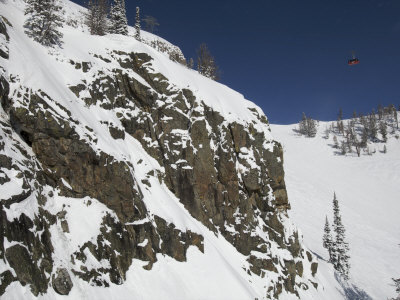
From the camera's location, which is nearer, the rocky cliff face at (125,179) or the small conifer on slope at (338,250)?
the rocky cliff face at (125,179)

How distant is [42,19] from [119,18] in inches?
821

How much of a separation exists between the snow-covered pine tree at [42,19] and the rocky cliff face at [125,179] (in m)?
2.34

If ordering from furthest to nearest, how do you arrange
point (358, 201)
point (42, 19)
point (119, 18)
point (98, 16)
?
point (358, 201) < point (98, 16) < point (119, 18) < point (42, 19)

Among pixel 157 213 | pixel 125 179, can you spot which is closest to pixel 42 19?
pixel 125 179

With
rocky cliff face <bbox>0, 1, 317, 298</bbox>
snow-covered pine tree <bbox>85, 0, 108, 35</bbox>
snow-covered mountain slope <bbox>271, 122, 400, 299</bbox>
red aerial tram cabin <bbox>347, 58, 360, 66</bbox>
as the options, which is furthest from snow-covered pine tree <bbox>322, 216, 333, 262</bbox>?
snow-covered pine tree <bbox>85, 0, 108, 35</bbox>

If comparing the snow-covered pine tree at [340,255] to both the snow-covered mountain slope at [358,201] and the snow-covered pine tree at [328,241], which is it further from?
the snow-covered mountain slope at [358,201]

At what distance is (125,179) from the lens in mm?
16875

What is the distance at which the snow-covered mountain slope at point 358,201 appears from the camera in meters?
40.0

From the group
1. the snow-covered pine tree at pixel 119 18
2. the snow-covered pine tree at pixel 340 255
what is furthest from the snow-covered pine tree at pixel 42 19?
the snow-covered pine tree at pixel 340 255

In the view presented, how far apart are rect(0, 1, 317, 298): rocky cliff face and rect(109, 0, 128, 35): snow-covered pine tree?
51.8 feet

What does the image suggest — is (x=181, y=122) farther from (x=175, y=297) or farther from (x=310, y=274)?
(x=310, y=274)

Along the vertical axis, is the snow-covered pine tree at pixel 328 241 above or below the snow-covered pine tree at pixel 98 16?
below

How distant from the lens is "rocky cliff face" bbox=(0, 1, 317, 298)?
1150 cm

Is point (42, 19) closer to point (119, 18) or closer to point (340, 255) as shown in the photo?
point (119, 18)
